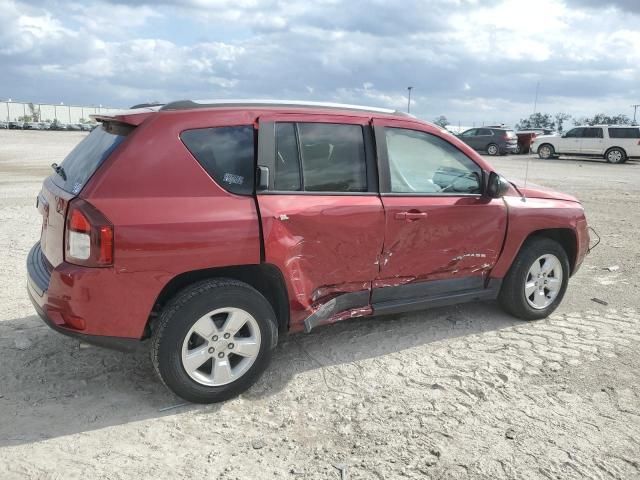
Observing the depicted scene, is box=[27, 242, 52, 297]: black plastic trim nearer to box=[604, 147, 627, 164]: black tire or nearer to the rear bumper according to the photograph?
the rear bumper

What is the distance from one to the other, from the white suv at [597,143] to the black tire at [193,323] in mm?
25858

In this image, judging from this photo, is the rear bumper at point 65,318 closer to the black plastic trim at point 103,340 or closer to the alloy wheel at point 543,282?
the black plastic trim at point 103,340

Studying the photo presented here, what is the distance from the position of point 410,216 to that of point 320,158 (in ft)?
2.61

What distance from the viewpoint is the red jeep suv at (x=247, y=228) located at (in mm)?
3094

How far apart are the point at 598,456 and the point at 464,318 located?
2033mm

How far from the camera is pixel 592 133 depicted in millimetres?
26016

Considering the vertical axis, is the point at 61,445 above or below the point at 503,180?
below

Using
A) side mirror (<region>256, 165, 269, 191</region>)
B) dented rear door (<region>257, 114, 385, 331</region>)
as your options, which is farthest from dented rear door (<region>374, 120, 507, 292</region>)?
side mirror (<region>256, 165, 269, 191</region>)

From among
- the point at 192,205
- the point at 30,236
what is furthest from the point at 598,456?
the point at 30,236

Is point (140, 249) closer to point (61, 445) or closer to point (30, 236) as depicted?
point (61, 445)

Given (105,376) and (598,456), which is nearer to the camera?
(598,456)

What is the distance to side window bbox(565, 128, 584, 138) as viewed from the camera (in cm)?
2644

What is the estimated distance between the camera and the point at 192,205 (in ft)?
10.5

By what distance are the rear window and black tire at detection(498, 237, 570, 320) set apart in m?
23.4
